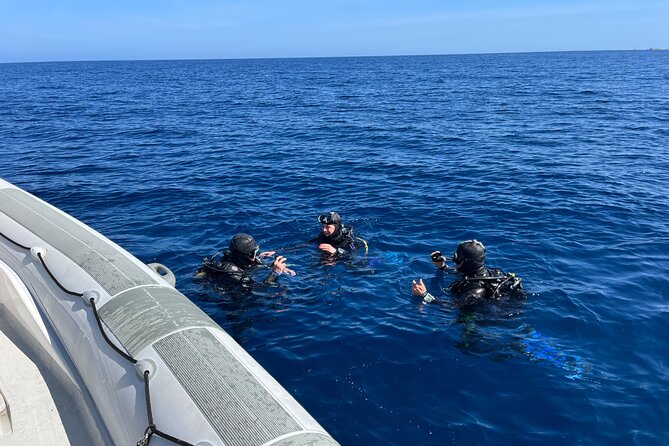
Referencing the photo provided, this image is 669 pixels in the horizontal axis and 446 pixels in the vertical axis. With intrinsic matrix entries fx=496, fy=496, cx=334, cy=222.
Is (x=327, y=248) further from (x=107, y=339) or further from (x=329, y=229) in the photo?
(x=107, y=339)

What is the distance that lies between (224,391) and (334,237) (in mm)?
6241

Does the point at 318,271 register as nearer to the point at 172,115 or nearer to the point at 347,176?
the point at 347,176

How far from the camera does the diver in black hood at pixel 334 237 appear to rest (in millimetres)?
9666

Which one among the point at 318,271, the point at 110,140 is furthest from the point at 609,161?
the point at 110,140

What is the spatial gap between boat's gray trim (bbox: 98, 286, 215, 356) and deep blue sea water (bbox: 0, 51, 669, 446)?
2084 mm

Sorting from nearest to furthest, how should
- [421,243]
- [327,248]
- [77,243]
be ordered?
[77,243], [327,248], [421,243]

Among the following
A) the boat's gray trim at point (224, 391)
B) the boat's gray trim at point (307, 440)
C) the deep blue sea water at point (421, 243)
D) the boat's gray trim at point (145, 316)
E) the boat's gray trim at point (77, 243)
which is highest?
the boat's gray trim at point (77, 243)

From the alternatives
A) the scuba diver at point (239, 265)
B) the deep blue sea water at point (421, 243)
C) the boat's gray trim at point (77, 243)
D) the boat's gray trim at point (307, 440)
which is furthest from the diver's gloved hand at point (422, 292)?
the boat's gray trim at point (307, 440)

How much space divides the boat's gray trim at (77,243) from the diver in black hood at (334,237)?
4302 millimetres

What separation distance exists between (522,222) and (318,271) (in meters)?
5.73

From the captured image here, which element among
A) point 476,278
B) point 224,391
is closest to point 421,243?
point 476,278

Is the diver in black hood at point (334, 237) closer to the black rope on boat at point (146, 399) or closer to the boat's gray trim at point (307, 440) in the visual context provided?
the black rope on boat at point (146, 399)

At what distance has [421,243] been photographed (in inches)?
437

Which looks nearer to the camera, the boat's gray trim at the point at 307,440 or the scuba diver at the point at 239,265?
the boat's gray trim at the point at 307,440
